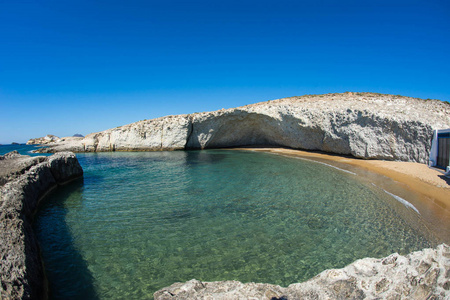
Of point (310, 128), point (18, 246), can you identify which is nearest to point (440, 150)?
Result: point (310, 128)

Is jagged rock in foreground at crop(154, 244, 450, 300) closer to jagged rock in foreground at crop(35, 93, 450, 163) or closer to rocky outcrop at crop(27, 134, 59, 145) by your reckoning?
jagged rock in foreground at crop(35, 93, 450, 163)

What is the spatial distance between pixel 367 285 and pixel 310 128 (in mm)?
25643

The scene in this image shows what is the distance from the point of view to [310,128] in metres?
26.8

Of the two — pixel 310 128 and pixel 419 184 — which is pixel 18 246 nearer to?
pixel 419 184

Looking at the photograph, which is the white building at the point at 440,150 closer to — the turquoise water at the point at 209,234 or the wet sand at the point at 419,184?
the wet sand at the point at 419,184

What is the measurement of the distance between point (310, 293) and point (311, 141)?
27.0 meters

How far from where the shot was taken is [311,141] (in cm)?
2812

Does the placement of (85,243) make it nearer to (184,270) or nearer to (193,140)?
(184,270)

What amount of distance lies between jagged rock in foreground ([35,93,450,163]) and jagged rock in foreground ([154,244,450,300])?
60.2 ft

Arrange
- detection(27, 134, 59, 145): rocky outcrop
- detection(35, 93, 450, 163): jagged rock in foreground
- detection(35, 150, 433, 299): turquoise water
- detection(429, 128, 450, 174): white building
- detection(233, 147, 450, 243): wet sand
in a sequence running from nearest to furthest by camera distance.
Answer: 1. detection(35, 150, 433, 299): turquoise water
2. detection(233, 147, 450, 243): wet sand
3. detection(429, 128, 450, 174): white building
4. detection(35, 93, 450, 163): jagged rock in foreground
5. detection(27, 134, 59, 145): rocky outcrop

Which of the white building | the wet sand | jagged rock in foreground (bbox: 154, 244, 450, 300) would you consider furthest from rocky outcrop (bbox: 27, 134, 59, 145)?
the white building

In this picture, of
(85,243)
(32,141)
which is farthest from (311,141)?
(32,141)

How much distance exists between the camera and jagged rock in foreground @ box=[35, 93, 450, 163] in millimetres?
18391

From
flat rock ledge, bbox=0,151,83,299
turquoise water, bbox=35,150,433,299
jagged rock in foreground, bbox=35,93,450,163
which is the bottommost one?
turquoise water, bbox=35,150,433,299
